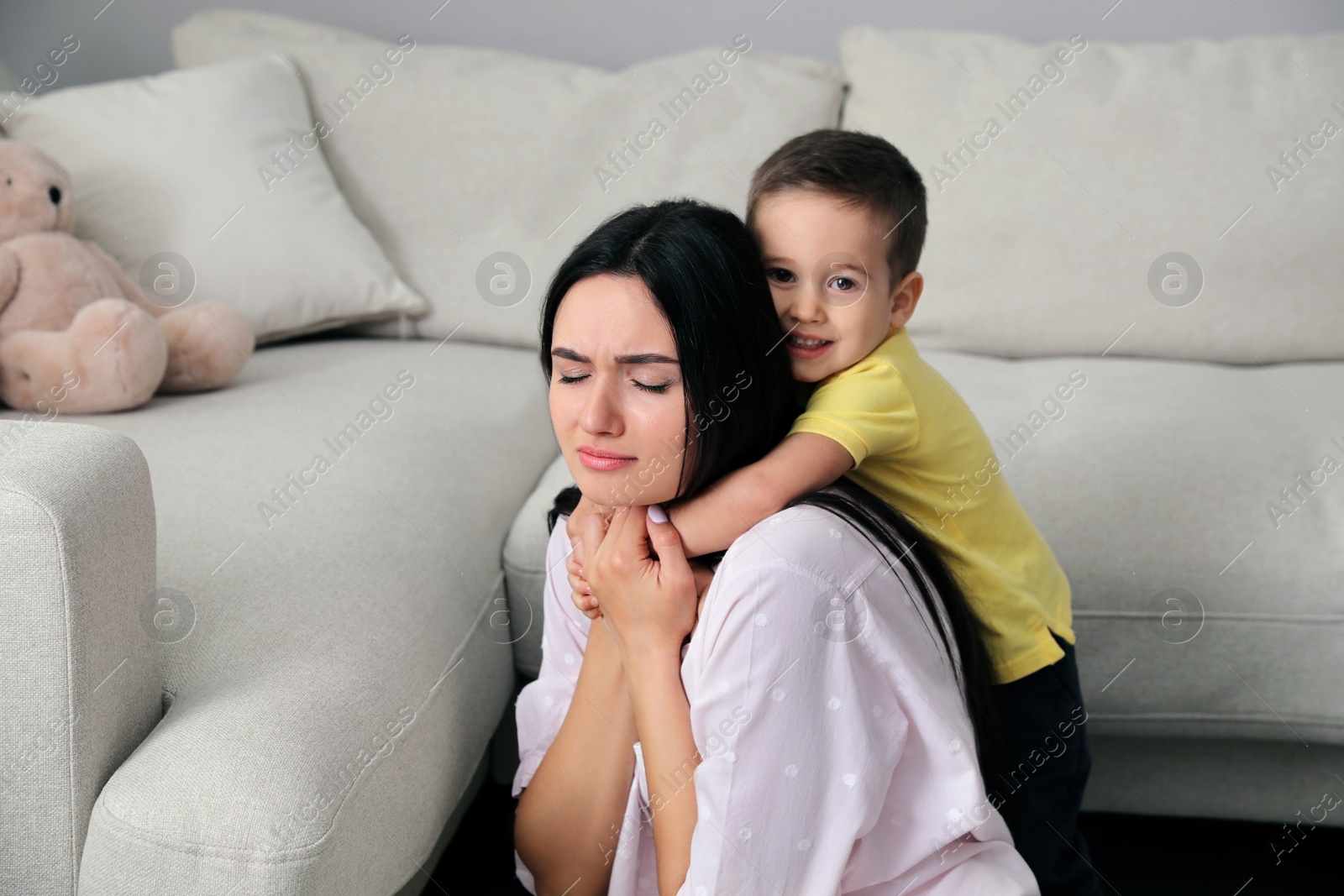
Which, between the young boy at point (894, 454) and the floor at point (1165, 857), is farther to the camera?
the floor at point (1165, 857)

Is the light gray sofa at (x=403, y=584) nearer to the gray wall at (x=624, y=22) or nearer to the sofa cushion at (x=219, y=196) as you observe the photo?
the sofa cushion at (x=219, y=196)

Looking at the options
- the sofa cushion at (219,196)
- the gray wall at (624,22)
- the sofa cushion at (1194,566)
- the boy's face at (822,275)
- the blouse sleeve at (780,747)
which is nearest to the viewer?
the blouse sleeve at (780,747)

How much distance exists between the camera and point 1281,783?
1463mm

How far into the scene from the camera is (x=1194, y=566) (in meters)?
1.36

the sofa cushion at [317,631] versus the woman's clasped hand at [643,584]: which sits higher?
the woman's clasped hand at [643,584]

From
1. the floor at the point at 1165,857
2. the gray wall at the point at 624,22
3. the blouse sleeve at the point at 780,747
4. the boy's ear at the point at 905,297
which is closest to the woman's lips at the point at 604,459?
the blouse sleeve at the point at 780,747

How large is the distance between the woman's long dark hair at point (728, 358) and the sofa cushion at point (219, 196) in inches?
44.2

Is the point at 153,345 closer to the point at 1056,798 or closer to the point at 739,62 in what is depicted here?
the point at 739,62

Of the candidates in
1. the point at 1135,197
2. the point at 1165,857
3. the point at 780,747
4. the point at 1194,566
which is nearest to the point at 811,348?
the point at 780,747

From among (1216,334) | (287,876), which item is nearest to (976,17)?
(1216,334)

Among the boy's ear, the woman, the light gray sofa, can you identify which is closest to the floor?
the light gray sofa

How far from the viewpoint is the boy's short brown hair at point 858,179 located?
1.04m

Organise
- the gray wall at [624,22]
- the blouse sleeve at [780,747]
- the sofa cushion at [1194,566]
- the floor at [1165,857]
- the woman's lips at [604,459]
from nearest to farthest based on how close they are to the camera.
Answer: the blouse sleeve at [780,747], the woman's lips at [604,459], the sofa cushion at [1194,566], the floor at [1165,857], the gray wall at [624,22]

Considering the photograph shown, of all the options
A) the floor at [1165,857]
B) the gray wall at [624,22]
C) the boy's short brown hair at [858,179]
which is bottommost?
the floor at [1165,857]
